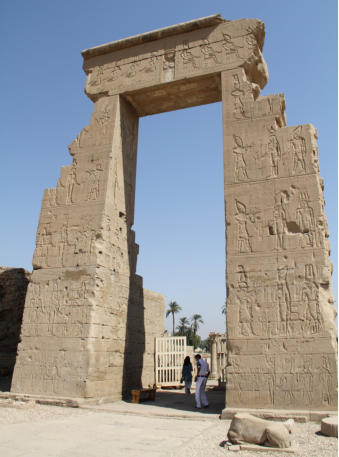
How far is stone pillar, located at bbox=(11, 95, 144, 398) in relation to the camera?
23.9 feet

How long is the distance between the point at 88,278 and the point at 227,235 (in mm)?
2731

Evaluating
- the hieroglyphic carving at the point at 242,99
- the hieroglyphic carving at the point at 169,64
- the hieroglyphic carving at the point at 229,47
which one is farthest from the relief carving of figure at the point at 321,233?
the hieroglyphic carving at the point at 169,64

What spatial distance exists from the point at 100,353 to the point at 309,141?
5.34 metres

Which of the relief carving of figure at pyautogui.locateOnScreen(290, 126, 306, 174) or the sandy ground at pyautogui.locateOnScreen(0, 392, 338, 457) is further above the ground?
the relief carving of figure at pyautogui.locateOnScreen(290, 126, 306, 174)

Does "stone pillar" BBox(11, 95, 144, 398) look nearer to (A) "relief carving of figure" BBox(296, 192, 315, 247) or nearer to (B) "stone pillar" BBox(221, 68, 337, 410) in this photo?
(B) "stone pillar" BBox(221, 68, 337, 410)

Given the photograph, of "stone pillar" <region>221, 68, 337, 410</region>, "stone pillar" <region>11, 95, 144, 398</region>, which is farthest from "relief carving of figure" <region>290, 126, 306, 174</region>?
"stone pillar" <region>11, 95, 144, 398</region>

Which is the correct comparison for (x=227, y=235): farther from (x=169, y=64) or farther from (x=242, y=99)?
(x=169, y=64)

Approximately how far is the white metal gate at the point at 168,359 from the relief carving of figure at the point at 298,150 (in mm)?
5663

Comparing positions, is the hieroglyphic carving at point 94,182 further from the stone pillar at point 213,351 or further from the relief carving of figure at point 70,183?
the stone pillar at point 213,351

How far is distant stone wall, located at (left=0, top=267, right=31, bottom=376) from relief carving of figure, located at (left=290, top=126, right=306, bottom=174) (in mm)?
7973

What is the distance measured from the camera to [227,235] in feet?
23.4

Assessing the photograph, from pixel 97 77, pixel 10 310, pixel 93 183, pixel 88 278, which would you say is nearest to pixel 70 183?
pixel 93 183

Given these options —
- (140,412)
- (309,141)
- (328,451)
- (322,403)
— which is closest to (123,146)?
(309,141)

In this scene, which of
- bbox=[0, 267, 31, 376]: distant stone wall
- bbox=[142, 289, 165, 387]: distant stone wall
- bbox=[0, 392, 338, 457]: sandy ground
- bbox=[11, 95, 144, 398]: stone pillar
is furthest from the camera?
bbox=[0, 267, 31, 376]: distant stone wall
